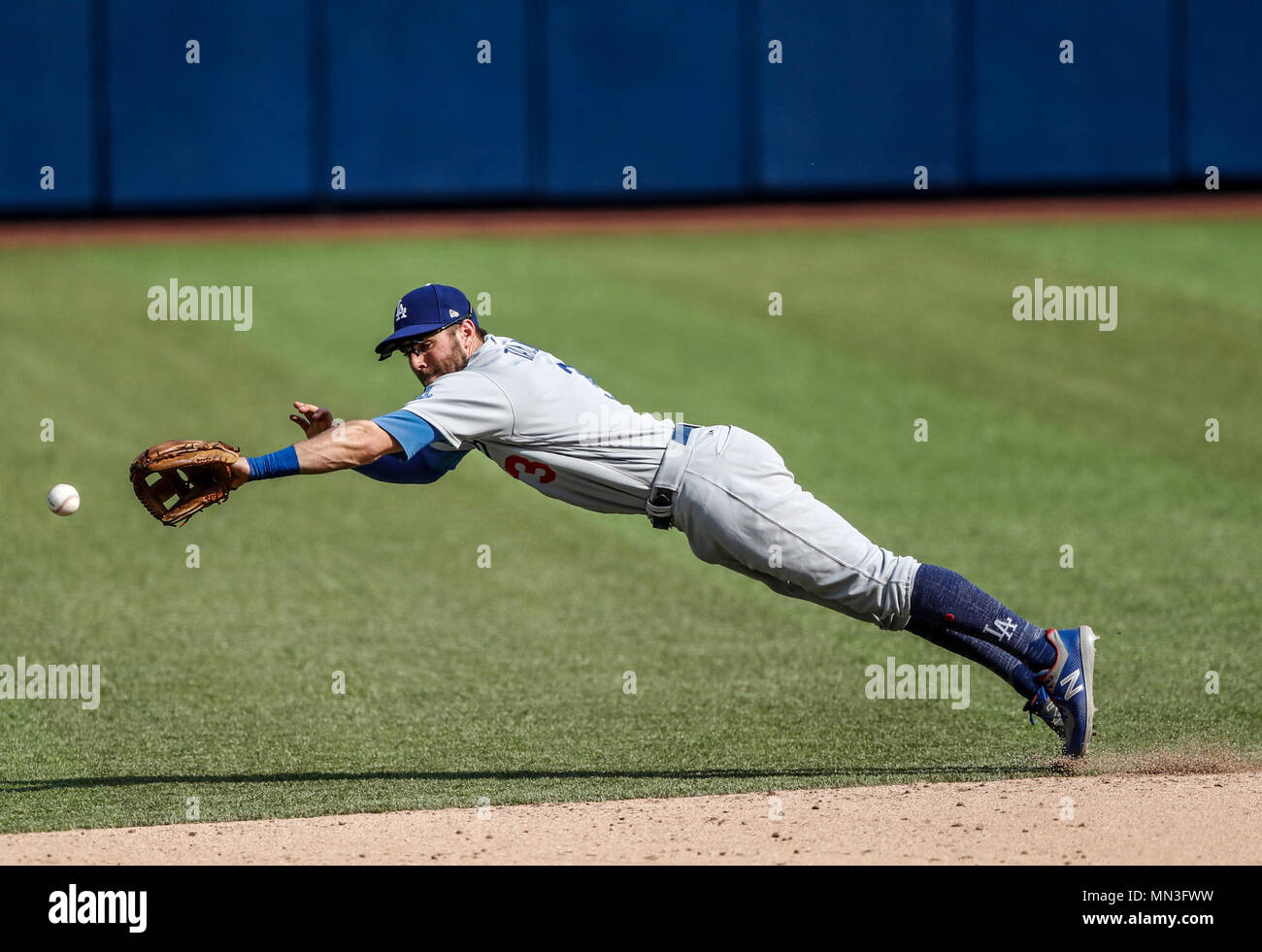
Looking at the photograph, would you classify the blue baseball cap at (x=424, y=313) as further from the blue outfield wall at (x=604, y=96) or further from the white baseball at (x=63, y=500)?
the blue outfield wall at (x=604, y=96)

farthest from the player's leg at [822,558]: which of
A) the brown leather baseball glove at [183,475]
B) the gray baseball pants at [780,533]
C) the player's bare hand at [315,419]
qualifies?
the brown leather baseball glove at [183,475]

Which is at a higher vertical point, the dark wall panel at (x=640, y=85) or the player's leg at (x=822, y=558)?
the dark wall panel at (x=640, y=85)

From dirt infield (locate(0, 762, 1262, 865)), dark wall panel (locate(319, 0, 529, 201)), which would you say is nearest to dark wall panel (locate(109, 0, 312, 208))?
dark wall panel (locate(319, 0, 529, 201))

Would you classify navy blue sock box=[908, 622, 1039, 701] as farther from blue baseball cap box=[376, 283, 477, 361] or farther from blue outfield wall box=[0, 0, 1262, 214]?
blue outfield wall box=[0, 0, 1262, 214]

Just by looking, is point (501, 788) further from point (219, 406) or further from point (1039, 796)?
point (219, 406)

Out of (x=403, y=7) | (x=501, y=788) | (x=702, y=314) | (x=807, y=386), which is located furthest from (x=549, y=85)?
(x=501, y=788)

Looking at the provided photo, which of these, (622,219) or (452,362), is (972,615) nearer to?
(452,362)

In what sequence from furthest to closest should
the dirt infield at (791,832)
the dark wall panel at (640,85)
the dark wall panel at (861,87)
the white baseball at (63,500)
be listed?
the dark wall panel at (640,85) → the dark wall panel at (861,87) → the white baseball at (63,500) → the dirt infield at (791,832)
